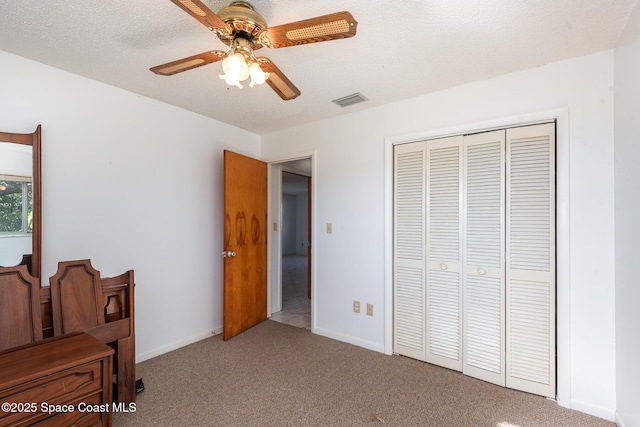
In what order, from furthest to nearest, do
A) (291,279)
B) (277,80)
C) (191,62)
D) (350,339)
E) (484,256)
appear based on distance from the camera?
(291,279), (350,339), (484,256), (277,80), (191,62)

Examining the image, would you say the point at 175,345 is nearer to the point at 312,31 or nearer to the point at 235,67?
the point at 235,67

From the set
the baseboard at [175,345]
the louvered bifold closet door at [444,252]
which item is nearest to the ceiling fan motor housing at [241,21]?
the louvered bifold closet door at [444,252]

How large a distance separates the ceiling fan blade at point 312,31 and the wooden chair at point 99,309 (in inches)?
72.8

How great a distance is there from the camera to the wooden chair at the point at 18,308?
1.63m

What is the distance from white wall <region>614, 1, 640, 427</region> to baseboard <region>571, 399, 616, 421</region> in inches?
2.5

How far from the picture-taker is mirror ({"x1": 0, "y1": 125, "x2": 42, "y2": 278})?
73.4 inches

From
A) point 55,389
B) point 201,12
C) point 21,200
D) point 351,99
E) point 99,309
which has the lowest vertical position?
point 55,389

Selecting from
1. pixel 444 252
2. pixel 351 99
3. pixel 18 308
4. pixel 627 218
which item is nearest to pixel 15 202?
pixel 18 308

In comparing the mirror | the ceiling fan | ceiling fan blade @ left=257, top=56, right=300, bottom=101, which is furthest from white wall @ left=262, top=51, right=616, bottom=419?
the mirror

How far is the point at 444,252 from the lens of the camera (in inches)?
96.8

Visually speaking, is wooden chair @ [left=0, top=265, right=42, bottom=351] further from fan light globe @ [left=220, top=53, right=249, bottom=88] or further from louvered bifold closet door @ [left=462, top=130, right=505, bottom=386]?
louvered bifold closet door @ [left=462, top=130, right=505, bottom=386]

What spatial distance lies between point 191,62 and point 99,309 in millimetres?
1691

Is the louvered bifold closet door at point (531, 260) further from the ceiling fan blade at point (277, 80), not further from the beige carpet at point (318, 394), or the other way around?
the ceiling fan blade at point (277, 80)

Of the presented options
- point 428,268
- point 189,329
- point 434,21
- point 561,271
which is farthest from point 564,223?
point 189,329
